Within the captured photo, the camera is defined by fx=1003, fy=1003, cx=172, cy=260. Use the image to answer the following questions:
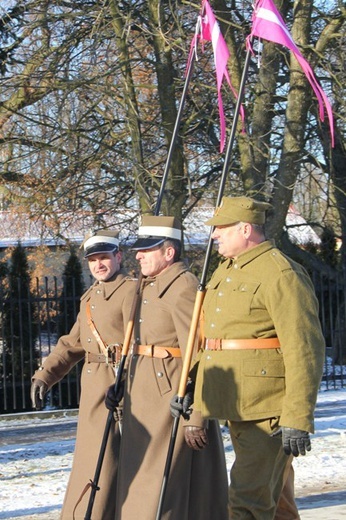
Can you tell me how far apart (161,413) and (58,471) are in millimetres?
3511

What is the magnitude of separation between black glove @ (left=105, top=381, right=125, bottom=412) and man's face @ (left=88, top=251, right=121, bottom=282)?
0.81m

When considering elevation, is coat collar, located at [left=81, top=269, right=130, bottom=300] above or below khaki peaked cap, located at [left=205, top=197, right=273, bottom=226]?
below

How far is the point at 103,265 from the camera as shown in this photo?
20.7 feet

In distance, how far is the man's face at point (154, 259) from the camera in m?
5.61

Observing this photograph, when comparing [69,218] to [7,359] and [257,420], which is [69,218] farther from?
[257,420]

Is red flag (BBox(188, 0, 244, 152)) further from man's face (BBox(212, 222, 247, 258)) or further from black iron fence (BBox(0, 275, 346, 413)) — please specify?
black iron fence (BBox(0, 275, 346, 413))

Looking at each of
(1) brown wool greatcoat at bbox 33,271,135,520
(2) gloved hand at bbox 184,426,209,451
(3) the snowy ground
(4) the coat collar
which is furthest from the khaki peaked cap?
(3) the snowy ground

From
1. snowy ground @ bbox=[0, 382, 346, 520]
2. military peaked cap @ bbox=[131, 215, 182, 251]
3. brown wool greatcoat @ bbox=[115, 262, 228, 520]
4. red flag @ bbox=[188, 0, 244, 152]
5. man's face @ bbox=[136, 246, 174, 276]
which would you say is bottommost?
snowy ground @ bbox=[0, 382, 346, 520]

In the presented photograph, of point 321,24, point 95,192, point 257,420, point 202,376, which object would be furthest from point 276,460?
point 321,24

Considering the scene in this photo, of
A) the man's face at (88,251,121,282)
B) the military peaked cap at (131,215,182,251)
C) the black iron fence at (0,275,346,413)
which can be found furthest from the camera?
the black iron fence at (0,275,346,413)

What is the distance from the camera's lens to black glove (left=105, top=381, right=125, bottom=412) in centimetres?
572

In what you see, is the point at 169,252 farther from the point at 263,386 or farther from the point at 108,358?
the point at 263,386

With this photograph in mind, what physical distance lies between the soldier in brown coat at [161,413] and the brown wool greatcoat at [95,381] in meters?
0.32

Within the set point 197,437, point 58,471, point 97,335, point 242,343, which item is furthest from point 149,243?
point 58,471
